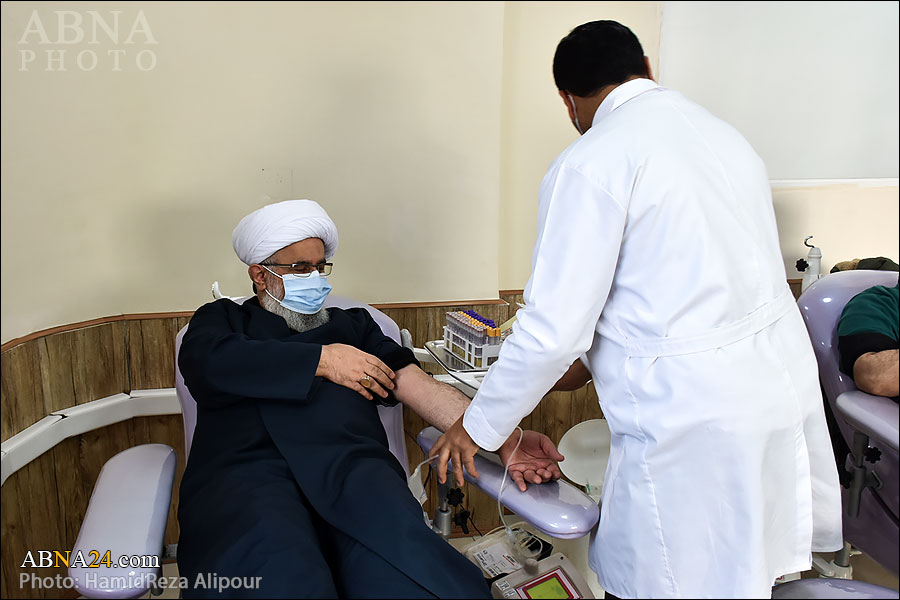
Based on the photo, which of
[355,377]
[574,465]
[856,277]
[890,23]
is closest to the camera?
[856,277]

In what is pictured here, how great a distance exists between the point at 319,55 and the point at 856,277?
150cm

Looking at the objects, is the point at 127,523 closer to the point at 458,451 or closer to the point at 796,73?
the point at 458,451

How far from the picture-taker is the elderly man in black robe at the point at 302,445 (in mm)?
1264

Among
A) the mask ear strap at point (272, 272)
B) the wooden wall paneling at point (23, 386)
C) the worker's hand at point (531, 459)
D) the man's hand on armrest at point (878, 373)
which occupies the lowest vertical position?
the worker's hand at point (531, 459)

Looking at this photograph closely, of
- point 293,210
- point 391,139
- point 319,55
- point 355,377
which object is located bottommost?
point 355,377

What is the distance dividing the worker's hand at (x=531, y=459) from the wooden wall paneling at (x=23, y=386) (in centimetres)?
104

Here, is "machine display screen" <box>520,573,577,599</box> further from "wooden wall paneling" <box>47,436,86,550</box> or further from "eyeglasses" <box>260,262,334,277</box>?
"wooden wall paneling" <box>47,436,86,550</box>

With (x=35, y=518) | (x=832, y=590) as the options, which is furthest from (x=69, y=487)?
(x=832, y=590)

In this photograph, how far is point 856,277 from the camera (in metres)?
1.26

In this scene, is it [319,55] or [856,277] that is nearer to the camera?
[856,277]

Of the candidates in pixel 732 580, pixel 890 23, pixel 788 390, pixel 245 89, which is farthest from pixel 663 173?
pixel 890 23

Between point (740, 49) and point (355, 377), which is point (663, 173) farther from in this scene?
point (740, 49)

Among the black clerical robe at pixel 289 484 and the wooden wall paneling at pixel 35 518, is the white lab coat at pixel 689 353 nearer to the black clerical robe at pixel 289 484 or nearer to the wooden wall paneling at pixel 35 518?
the black clerical robe at pixel 289 484

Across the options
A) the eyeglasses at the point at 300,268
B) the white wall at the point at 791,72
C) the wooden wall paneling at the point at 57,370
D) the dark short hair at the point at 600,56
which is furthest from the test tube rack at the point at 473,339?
the white wall at the point at 791,72
